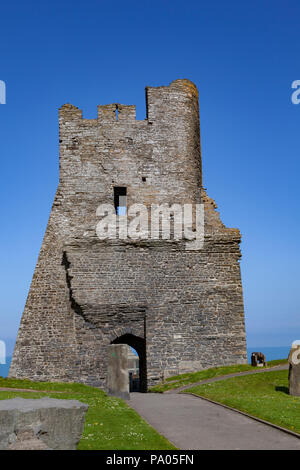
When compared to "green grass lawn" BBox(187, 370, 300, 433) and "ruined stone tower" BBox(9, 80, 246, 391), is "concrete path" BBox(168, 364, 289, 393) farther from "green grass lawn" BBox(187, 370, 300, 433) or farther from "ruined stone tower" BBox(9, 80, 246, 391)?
"ruined stone tower" BBox(9, 80, 246, 391)

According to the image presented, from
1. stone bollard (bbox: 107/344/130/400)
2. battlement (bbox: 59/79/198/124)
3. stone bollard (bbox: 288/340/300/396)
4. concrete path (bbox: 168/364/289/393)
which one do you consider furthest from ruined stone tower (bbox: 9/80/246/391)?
stone bollard (bbox: 288/340/300/396)

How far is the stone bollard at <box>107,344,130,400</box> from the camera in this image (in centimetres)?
1750

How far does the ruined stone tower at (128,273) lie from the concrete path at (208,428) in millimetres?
8335

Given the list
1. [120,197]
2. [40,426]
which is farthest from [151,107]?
[40,426]

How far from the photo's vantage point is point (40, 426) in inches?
332

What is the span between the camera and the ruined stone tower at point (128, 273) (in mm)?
24438

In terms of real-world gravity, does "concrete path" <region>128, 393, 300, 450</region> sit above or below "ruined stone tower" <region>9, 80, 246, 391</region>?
below

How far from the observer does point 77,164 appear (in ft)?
88.2

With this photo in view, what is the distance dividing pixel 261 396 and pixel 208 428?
550 cm

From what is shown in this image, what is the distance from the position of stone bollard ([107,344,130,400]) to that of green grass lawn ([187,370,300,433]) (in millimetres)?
2542

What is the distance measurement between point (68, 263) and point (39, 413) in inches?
667

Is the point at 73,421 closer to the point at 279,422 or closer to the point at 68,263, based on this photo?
the point at 279,422

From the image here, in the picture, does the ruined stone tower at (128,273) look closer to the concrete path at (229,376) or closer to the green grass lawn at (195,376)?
the green grass lawn at (195,376)
